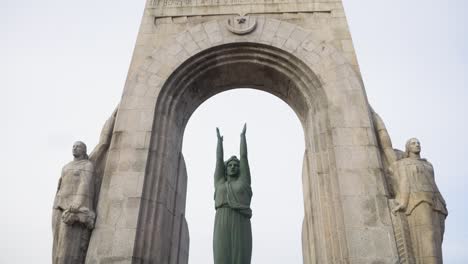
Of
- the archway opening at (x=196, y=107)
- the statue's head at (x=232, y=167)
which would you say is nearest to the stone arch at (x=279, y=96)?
the archway opening at (x=196, y=107)

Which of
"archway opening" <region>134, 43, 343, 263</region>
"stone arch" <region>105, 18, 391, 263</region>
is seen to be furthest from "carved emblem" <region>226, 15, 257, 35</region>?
"archway opening" <region>134, 43, 343, 263</region>

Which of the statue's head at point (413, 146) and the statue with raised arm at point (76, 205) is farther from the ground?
Answer: the statue's head at point (413, 146)

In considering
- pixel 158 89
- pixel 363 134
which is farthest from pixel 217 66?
pixel 363 134

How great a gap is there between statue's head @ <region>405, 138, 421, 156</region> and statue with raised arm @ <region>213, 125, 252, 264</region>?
409 cm

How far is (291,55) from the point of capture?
1047 centimetres

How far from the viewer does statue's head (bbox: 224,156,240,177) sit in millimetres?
8727

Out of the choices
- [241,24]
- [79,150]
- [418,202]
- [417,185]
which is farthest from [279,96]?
[79,150]

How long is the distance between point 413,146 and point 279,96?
4659 mm

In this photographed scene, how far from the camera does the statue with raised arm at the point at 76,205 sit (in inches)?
303

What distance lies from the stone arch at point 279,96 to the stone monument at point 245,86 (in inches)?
1.2

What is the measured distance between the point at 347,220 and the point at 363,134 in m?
2.34

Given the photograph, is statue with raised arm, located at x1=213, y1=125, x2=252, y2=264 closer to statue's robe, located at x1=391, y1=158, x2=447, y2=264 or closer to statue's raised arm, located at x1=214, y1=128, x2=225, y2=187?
statue's raised arm, located at x1=214, y1=128, x2=225, y2=187

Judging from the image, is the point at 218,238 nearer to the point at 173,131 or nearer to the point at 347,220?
the point at 347,220

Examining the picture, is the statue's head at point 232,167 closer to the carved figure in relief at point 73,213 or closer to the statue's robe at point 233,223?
the statue's robe at point 233,223
